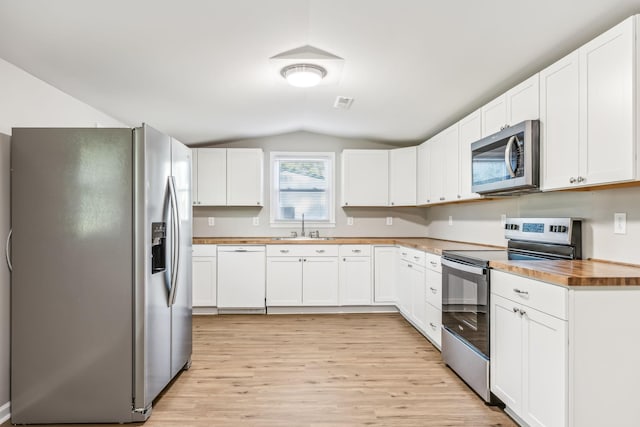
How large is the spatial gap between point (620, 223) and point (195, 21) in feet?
8.60

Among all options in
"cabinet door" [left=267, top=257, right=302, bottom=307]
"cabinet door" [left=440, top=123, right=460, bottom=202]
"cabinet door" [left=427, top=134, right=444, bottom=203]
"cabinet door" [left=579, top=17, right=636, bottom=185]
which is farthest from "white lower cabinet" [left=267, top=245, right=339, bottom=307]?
"cabinet door" [left=579, top=17, right=636, bottom=185]

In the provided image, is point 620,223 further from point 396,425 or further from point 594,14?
point 396,425

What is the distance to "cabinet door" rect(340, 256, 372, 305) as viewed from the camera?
15.7 ft

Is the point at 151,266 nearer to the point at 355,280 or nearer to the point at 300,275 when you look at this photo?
the point at 300,275

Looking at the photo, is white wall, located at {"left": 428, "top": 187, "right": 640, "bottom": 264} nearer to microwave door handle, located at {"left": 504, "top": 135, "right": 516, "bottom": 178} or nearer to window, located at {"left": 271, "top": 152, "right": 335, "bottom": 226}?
microwave door handle, located at {"left": 504, "top": 135, "right": 516, "bottom": 178}

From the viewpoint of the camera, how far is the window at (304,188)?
539 centimetres

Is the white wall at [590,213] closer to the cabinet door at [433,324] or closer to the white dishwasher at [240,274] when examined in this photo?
the cabinet door at [433,324]

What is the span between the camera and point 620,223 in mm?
2186

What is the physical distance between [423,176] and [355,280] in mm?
1489

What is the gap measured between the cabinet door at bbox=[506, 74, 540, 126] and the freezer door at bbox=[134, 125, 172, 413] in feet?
7.67

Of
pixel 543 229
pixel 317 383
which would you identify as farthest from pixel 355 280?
pixel 543 229

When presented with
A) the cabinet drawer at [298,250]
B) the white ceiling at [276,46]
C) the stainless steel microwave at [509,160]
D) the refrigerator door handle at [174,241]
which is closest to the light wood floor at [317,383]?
the refrigerator door handle at [174,241]

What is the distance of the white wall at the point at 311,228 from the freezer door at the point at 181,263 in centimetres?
223

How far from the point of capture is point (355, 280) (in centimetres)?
480
